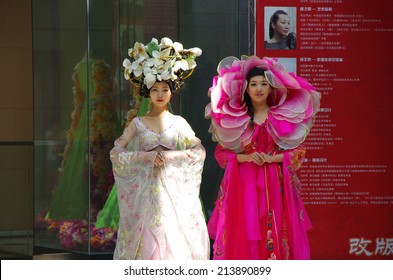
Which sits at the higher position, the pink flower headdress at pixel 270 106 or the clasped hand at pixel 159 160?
the pink flower headdress at pixel 270 106

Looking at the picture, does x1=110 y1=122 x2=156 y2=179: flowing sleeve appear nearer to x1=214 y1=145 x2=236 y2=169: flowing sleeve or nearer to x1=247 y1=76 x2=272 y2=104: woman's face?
x1=214 y1=145 x2=236 y2=169: flowing sleeve

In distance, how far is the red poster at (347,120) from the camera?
864cm

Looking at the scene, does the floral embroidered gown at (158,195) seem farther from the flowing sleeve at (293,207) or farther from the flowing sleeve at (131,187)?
the flowing sleeve at (293,207)

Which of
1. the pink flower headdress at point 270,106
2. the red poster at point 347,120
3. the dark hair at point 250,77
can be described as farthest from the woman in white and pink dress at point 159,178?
the red poster at point 347,120

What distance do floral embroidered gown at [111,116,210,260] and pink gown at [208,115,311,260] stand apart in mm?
181

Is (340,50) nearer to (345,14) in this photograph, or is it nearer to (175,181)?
(345,14)

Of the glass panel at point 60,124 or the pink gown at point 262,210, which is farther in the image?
the glass panel at point 60,124

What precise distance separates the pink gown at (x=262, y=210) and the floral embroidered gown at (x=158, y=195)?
0.18m

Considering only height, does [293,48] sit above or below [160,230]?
above

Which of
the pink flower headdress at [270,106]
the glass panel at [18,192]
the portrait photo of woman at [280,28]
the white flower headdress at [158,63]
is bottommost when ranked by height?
the glass panel at [18,192]

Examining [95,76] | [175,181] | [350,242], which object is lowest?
[350,242]

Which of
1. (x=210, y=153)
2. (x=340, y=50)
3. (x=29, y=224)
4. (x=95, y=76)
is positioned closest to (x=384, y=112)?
(x=340, y=50)

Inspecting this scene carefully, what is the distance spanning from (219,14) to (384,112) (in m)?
1.42

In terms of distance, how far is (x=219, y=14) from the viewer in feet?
27.9
